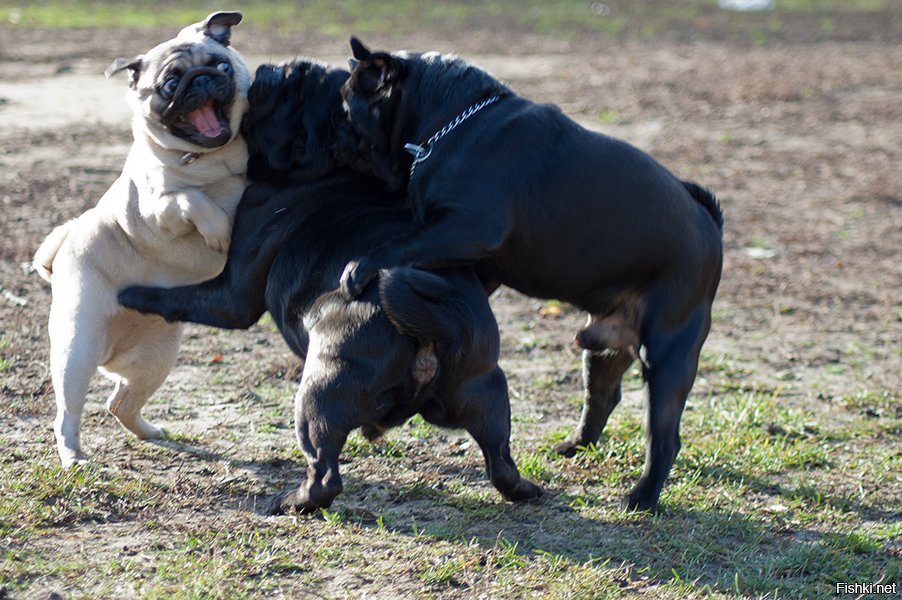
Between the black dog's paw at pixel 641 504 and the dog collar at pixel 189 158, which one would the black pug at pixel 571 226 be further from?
the dog collar at pixel 189 158

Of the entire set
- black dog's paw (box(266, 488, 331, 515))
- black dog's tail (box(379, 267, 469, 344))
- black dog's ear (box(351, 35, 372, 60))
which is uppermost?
black dog's ear (box(351, 35, 372, 60))

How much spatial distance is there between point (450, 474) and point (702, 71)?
11959mm

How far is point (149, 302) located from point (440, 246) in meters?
1.37

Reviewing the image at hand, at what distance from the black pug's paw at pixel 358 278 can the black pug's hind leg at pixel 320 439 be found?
358 millimetres

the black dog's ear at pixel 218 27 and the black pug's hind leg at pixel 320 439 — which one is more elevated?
the black dog's ear at pixel 218 27

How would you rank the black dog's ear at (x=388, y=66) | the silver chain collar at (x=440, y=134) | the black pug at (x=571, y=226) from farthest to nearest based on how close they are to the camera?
1. the black dog's ear at (x=388, y=66)
2. the silver chain collar at (x=440, y=134)
3. the black pug at (x=571, y=226)

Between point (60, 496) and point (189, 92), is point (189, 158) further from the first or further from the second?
point (60, 496)

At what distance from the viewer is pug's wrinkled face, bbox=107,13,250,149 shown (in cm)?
487

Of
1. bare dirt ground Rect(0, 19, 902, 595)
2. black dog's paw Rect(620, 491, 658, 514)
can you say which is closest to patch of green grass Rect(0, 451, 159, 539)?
bare dirt ground Rect(0, 19, 902, 595)

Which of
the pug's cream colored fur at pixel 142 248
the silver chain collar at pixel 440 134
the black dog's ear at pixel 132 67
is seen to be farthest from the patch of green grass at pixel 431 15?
the silver chain collar at pixel 440 134

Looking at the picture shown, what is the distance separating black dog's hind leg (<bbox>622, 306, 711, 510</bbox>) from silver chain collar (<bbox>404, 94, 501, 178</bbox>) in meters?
1.10

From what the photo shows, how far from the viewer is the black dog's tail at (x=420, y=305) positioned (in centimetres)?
418

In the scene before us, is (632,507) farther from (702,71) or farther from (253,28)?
(253,28)

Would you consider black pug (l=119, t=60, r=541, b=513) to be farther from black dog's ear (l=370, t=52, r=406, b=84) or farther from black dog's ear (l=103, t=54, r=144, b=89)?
black dog's ear (l=103, t=54, r=144, b=89)
